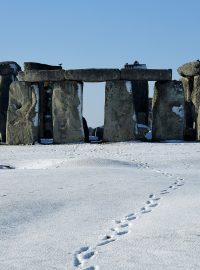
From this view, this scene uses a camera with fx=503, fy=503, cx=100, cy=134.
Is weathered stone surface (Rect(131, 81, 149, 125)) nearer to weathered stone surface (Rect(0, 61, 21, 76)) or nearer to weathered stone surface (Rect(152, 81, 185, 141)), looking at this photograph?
weathered stone surface (Rect(152, 81, 185, 141))

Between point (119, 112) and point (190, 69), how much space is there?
138 inches

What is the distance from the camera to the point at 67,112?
17.3m

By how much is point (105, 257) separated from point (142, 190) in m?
3.44

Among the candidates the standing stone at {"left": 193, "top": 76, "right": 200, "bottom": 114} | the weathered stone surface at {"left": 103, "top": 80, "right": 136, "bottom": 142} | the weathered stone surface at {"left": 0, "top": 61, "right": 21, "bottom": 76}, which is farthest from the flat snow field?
the weathered stone surface at {"left": 0, "top": 61, "right": 21, "bottom": 76}

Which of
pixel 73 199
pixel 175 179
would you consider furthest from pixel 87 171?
pixel 73 199

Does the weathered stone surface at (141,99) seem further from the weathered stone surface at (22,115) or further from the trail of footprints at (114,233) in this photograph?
the trail of footprints at (114,233)

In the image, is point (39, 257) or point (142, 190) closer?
point (39, 257)

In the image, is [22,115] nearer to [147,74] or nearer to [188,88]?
[147,74]

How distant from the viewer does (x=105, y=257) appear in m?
3.75

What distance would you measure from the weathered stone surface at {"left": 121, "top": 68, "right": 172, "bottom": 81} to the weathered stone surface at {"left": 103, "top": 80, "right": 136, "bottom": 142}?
0.26 m

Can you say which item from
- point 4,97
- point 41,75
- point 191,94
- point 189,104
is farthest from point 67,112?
point 189,104

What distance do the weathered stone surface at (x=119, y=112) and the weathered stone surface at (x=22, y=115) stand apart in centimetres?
264

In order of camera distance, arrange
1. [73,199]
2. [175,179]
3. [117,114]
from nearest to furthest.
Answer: [73,199] → [175,179] → [117,114]

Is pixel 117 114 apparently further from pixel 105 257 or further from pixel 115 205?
pixel 105 257
